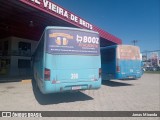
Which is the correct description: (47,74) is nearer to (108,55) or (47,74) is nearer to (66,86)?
(66,86)

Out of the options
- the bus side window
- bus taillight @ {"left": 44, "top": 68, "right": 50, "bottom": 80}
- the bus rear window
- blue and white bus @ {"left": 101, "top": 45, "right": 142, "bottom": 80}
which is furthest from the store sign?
bus taillight @ {"left": 44, "top": 68, "right": 50, "bottom": 80}

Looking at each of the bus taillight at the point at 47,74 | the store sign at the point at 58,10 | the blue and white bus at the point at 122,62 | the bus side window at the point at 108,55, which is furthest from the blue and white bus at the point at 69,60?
the store sign at the point at 58,10

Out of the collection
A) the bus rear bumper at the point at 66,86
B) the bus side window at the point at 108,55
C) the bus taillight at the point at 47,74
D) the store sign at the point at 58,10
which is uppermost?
the store sign at the point at 58,10

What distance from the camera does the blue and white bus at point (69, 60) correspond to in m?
6.62

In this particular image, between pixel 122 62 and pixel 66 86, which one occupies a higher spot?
pixel 122 62

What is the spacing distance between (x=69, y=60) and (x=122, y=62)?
6.32 meters

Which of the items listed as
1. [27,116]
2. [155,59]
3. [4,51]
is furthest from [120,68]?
[155,59]

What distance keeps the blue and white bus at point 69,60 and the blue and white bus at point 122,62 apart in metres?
4.74

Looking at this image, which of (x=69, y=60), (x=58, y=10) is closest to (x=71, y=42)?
(x=69, y=60)

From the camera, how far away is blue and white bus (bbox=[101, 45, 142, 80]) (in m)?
12.0

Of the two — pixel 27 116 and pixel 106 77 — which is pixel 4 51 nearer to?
pixel 106 77

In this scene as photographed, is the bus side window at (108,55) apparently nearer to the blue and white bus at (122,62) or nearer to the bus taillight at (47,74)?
the blue and white bus at (122,62)

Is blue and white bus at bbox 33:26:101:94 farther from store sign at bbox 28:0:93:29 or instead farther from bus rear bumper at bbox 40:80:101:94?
store sign at bbox 28:0:93:29

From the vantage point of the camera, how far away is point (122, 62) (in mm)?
12188
